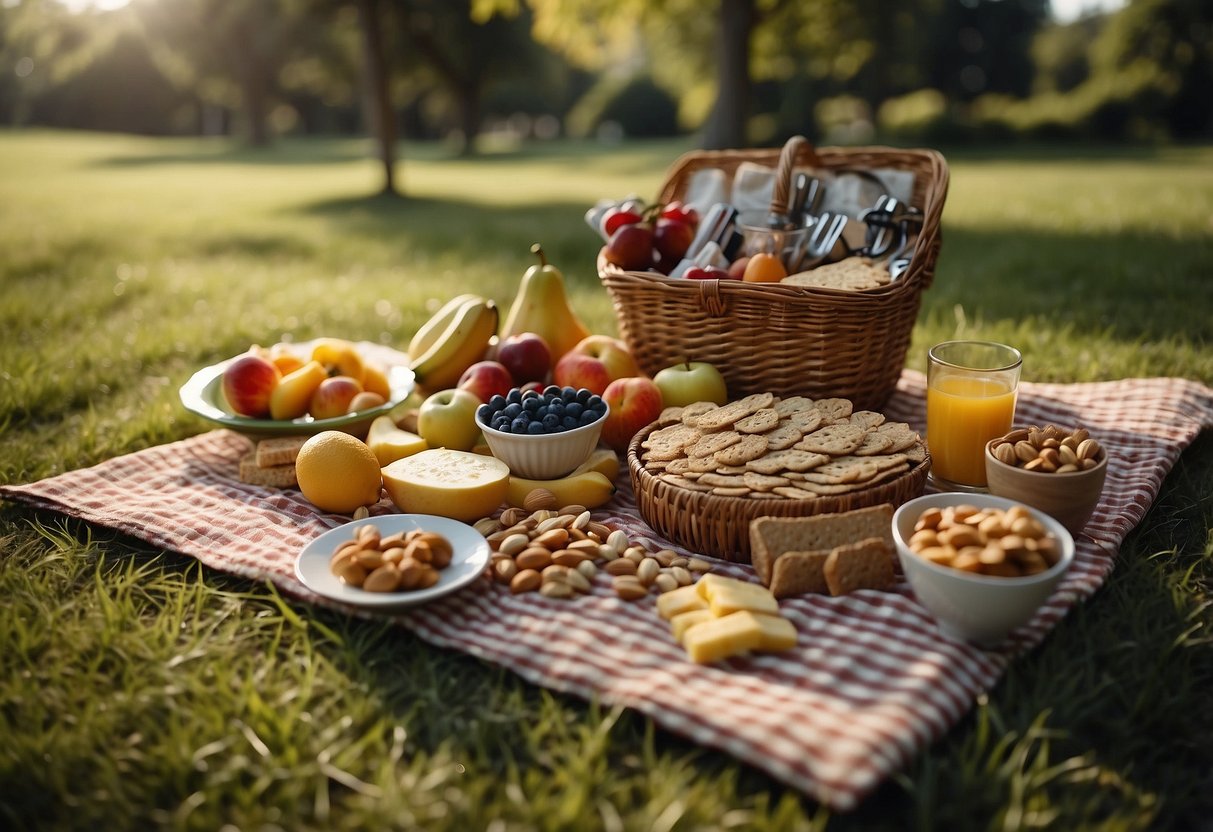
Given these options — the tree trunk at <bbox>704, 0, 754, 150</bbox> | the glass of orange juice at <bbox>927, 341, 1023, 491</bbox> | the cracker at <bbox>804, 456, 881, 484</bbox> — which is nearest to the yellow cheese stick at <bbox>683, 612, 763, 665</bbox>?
the cracker at <bbox>804, 456, 881, 484</bbox>

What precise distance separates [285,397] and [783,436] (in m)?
1.68

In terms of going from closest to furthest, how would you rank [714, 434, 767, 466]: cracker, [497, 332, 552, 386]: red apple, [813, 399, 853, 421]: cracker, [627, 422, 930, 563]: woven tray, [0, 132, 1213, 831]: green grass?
[0, 132, 1213, 831]: green grass
[627, 422, 930, 563]: woven tray
[714, 434, 767, 466]: cracker
[813, 399, 853, 421]: cracker
[497, 332, 552, 386]: red apple

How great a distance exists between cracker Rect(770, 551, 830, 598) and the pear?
160 centimetres

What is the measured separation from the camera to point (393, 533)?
7.84 feet

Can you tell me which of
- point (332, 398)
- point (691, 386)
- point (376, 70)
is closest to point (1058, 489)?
point (691, 386)

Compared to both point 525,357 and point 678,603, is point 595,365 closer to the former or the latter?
point 525,357

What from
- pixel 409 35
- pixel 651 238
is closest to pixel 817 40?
pixel 409 35

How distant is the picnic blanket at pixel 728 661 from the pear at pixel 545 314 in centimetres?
76

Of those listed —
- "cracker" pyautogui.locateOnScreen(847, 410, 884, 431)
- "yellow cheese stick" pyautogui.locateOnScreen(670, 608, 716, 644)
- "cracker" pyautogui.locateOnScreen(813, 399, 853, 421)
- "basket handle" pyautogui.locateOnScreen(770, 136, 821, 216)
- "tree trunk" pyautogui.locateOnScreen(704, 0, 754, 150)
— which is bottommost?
"yellow cheese stick" pyautogui.locateOnScreen(670, 608, 716, 644)

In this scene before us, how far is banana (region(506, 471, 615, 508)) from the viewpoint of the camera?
106 inches

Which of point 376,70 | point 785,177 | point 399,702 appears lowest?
point 399,702

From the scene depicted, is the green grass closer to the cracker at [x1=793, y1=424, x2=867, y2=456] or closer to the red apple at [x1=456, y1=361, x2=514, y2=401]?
the cracker at [x1=793, y1=424, x2=867, y2=456]

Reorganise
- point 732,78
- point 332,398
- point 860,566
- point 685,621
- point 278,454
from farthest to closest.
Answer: point 732,78 → point 332,398 → point 278,454 → point 860,566 → point 685,621

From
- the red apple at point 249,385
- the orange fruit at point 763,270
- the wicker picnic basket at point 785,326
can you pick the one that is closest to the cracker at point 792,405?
the wicker picnic basket at point 785,326
